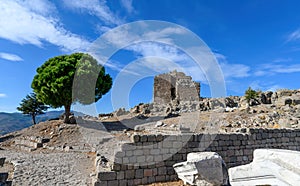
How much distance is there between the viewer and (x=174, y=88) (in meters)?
29.3

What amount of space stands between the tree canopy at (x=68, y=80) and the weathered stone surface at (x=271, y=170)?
14.8m

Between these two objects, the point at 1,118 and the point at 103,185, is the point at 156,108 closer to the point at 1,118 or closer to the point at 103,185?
the point at 103,185

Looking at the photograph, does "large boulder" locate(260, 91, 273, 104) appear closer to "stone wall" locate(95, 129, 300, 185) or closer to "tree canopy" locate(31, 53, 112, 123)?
"stone wall" locate(95, 129, 300, 185)

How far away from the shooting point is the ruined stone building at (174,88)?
2809 cm

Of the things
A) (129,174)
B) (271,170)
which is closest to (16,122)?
(129,174)

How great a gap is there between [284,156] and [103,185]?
13.8ft

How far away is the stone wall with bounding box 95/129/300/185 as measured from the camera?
5703 mm

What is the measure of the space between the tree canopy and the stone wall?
464 inches

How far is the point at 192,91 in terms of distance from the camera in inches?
1145


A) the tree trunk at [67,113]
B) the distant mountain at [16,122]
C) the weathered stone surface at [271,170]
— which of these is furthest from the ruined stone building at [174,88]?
the weathered stone surface at [271,170]

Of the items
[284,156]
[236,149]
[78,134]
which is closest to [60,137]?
[78,134]

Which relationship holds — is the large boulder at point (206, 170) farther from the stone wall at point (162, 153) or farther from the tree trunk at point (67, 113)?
the tree trunk at point (67, 113)

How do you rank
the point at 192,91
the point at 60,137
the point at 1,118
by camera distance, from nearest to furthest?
the point at 60,137
the point at 192,91
the point at 1,118

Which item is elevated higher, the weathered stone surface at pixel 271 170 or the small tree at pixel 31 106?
the small tree at pixel 31 106
